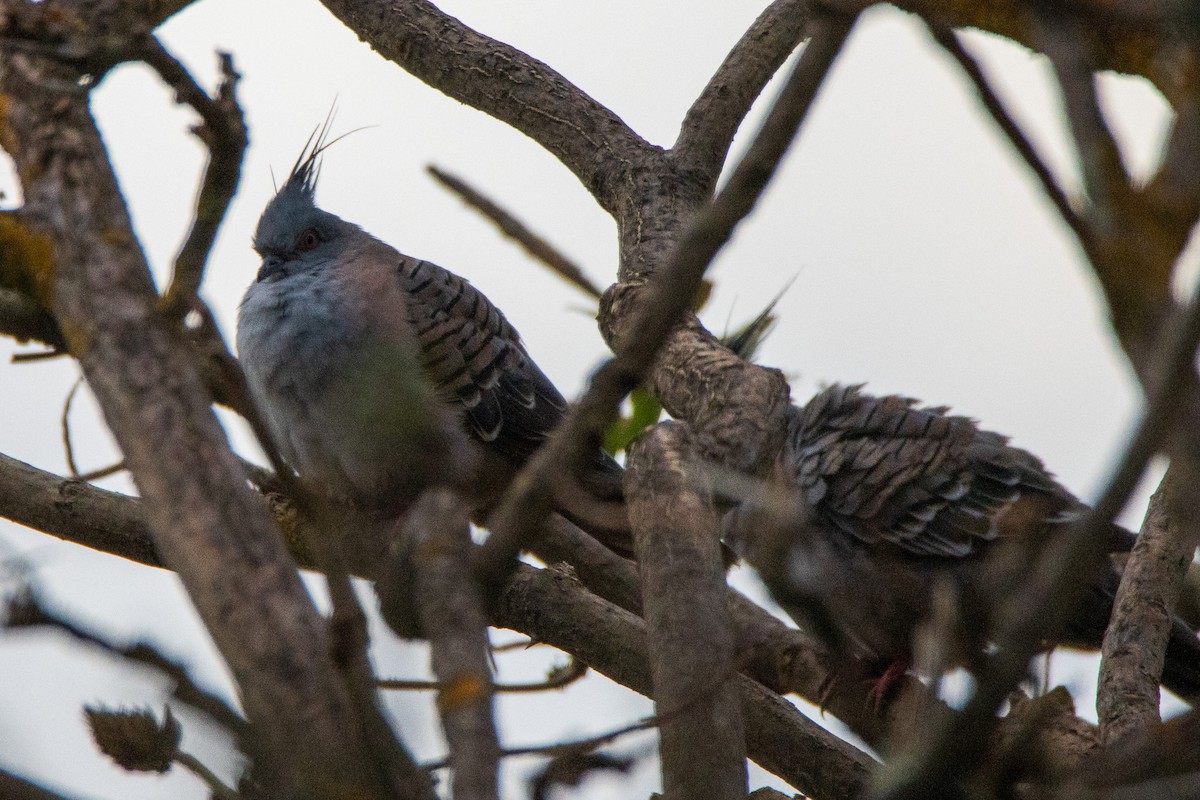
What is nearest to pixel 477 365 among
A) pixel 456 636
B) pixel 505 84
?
pixel 505 84

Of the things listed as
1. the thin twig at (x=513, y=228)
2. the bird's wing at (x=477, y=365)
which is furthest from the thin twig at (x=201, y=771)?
the bird's wing at (x=477, y=365)

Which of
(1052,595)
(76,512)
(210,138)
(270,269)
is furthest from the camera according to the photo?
(270,269)

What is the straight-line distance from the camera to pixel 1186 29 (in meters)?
1.05

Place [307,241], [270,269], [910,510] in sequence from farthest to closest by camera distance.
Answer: [307,241], [270,269], [910,510]

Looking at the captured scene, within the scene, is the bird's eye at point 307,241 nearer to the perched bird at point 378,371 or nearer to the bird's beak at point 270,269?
the perched bird at point 378,371

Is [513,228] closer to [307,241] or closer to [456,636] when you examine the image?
[307,241]

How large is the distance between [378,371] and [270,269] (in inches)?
42.6

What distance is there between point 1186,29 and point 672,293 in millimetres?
777

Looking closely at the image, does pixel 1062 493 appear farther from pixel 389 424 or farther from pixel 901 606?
pixel 389 424

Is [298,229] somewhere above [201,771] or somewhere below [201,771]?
above

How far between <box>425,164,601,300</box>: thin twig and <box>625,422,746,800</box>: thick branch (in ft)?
4.82

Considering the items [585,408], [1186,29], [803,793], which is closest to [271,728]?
[585,408]

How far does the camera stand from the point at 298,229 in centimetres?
545

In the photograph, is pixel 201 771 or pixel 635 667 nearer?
pixel 201 771
